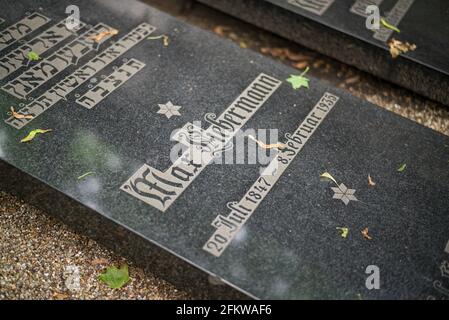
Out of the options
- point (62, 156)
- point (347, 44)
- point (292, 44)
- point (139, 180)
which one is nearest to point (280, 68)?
point (347, 44)

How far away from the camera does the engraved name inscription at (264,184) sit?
3.01 metres

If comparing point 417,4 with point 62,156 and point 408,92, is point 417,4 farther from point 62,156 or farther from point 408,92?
point 62,156

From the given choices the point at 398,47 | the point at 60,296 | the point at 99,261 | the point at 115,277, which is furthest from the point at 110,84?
the point at 398,47

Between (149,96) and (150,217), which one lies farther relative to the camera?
(149,96)

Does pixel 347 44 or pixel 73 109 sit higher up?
pixel 347 44

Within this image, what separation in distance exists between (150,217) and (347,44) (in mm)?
2531

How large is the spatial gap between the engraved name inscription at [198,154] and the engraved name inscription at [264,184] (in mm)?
335

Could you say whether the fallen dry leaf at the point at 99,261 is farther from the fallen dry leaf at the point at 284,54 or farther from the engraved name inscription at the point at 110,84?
the fallen dry leaf at the point at 284,54

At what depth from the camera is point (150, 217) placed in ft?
9.95

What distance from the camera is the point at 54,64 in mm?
3850

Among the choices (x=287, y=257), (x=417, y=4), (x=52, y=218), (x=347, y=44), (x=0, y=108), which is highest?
(x=417, y=4)

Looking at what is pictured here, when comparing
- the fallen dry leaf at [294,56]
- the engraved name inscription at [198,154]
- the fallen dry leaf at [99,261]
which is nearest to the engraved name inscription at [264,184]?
the engraved name inscription at [198,154]

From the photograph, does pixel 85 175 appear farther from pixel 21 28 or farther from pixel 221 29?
pixel 221 29

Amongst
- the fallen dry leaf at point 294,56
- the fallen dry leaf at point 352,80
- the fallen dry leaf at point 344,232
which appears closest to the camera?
the fallen dry leaf at point 344,232
